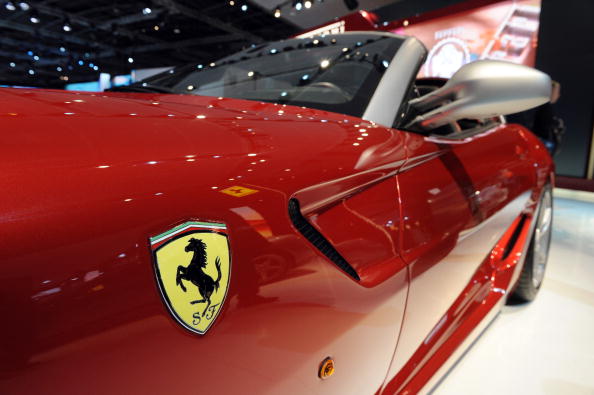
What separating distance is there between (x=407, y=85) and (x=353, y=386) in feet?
2.41

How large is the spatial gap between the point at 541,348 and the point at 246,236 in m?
1.60

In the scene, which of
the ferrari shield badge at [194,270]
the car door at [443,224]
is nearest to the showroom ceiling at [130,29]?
the car door at [443,224]

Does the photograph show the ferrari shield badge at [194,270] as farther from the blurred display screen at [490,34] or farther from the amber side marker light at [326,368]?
the blurred display screen at [490,34]

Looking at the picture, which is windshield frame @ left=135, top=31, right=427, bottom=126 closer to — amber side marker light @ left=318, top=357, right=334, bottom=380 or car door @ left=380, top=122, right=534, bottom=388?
car door @ left=380, top=122, right=534, bottom=388

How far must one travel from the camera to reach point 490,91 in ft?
3.06

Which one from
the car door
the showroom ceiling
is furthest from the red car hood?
the showroom ceiling

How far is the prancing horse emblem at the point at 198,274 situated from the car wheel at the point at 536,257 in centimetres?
180

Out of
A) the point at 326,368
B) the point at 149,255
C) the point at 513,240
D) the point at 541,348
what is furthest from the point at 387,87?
the point at 541,348

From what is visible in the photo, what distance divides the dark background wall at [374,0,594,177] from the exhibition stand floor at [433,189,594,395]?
4.44 metres

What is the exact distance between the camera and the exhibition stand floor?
1.37 m

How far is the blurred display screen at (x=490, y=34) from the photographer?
589 centimetres

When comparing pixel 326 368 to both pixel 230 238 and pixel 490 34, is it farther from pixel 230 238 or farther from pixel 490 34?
pixel 490 34

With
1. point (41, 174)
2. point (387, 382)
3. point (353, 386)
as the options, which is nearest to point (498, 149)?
point (387, 382)

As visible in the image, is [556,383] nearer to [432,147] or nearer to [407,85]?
[432,147]
